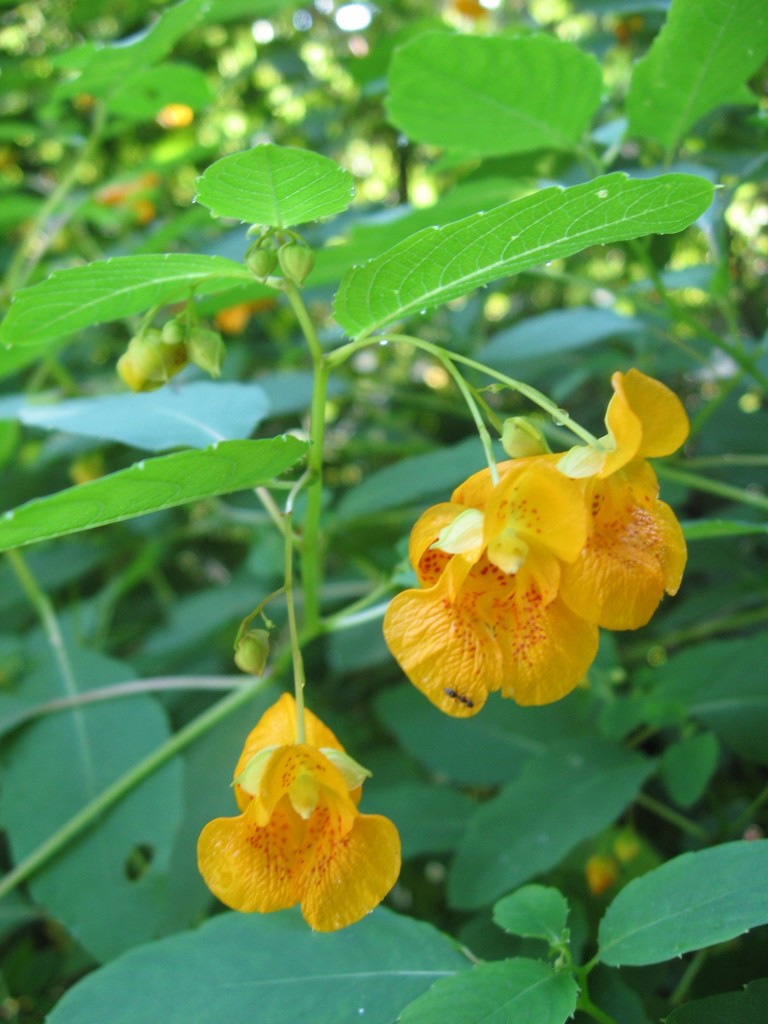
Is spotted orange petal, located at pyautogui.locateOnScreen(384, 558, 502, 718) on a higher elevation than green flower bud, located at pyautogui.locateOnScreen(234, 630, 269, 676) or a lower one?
higher

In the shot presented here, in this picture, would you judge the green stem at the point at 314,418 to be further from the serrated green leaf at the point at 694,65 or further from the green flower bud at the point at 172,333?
the serrated green leaf at the point at 694,65

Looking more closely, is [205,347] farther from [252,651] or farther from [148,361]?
[252,651]

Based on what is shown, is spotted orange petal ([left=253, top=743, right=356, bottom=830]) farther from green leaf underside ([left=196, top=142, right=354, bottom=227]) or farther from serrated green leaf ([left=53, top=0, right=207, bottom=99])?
serrated green leaf ([left=53, top=0, right=207, bottom=99])

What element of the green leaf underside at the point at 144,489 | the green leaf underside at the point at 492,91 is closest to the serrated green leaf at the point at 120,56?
the green leaf underside at the point at 492,91

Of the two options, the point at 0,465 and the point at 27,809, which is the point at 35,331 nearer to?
the point at 27,809

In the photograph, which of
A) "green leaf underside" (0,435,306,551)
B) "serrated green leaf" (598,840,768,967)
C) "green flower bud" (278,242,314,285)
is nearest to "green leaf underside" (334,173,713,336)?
"green flower bud" (278,242,314,285)

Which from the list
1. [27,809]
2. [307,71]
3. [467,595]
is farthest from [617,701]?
[307,71]
